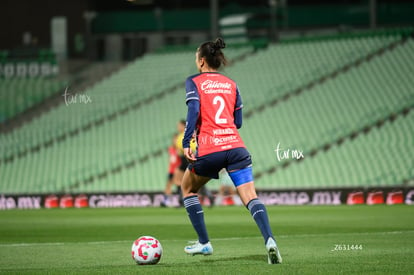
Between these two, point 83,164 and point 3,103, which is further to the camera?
point 3,103

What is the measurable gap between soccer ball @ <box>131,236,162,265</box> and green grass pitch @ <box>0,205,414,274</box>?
0.11 m

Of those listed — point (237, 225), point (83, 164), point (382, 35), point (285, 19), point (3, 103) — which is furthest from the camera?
point (285, 19)

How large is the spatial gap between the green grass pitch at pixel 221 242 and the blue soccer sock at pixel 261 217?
0.35m

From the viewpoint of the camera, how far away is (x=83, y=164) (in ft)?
104

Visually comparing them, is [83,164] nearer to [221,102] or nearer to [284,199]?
[284,199]

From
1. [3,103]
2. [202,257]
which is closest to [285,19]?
[3,103]

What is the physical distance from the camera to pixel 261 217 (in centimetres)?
901

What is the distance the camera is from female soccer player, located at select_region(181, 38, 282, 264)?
925cm

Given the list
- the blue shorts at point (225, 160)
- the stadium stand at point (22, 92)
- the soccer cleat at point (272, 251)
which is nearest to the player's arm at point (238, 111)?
the blue shorts at point (225, 160)

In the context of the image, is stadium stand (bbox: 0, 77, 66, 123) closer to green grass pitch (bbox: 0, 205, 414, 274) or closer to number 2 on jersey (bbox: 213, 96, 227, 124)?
green grass pitch (bbox: 0, 205, 414, 274)

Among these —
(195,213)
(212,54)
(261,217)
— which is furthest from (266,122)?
(261,217)

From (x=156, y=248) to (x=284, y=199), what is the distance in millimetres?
16730

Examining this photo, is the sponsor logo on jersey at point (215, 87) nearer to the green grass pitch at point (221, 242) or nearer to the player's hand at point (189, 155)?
the player's hand at point (189, 155)

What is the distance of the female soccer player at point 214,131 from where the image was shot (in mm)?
9250
